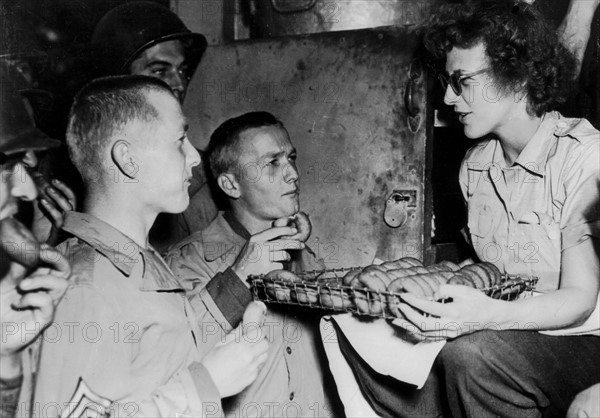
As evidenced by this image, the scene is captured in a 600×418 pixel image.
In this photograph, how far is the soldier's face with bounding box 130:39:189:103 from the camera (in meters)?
3.53

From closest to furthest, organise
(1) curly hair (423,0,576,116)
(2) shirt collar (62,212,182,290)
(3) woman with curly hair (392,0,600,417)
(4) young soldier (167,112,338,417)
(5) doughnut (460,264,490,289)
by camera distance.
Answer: (2) shirt collar (62,212,182,290), (3) woman with curly hair (392,0,600,417), (5) doughnut (460,264,490,289), (4) young soldier (167,112,338,417), (1) curly hair (423,0,576,116)

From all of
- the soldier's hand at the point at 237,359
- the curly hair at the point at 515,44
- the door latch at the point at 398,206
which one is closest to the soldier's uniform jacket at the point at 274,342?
the door latch at the point at 398,206

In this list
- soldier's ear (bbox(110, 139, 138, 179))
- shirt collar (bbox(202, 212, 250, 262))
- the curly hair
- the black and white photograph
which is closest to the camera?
the black and white photograph

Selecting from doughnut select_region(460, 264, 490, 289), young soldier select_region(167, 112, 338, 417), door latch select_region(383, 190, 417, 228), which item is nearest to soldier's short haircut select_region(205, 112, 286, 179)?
young soldier select_region(167, 112, 338, 417)

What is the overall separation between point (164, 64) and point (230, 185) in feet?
3.19

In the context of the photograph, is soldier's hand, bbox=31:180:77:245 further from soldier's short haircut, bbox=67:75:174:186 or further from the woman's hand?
the woman's hand

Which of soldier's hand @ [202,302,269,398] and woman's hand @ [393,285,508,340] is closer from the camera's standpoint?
soldier's hand @ [202,302,269,398]

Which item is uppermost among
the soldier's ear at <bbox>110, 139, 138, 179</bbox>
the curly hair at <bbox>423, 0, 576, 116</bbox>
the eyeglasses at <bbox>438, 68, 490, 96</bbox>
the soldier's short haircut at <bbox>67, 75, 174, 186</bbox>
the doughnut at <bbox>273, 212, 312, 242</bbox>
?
the curly hair at <bbox>423, 0, 576, 116</bbox>

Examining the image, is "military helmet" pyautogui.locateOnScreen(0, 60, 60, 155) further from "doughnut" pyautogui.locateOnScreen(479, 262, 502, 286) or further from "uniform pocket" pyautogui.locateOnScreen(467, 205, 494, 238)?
"uniform pocket" pyautogui.locateOnScreen(467, 205, 494, 238)

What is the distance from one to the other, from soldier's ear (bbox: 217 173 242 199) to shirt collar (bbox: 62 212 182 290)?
1.21 metres

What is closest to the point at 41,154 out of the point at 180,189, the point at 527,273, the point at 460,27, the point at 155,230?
the point at 155,230

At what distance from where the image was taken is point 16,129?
159 cm

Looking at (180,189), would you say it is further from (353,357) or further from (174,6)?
(174,6)

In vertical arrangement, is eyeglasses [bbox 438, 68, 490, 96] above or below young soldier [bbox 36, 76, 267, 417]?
above
